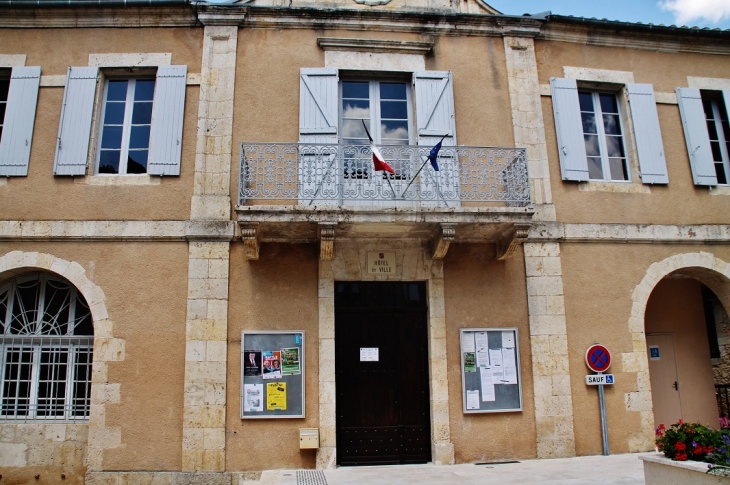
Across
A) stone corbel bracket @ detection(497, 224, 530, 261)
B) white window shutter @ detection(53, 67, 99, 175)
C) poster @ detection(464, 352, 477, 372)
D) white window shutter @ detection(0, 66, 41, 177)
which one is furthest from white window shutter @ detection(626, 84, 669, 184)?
white window shutter @ detection(0, 66, 41, 177)

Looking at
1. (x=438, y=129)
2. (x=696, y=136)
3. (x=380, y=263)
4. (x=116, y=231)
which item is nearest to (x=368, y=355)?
(x=380, y=263)

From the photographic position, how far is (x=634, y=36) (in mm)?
9234

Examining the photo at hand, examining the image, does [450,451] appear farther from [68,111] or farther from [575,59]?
[68,111]

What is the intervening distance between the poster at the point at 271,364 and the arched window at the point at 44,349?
7.88 ft

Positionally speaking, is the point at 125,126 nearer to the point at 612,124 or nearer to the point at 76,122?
the point at 76,122

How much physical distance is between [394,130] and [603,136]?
3.29m

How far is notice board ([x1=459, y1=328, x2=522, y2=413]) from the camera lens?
7.79m

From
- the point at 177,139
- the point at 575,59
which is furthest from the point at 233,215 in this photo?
the point at 575,59

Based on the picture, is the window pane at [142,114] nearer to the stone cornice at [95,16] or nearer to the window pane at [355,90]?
the stone cornice at [95,16]

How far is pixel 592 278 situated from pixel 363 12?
5182 millimetres

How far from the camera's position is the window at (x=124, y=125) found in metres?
8.05

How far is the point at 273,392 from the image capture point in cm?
755

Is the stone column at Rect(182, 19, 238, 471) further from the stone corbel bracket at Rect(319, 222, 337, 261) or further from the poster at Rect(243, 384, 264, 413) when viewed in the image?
the stone corbel bracket at Rect(319, 222, 337, 261)

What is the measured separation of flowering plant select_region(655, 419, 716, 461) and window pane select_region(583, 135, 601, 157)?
4.63 meters
